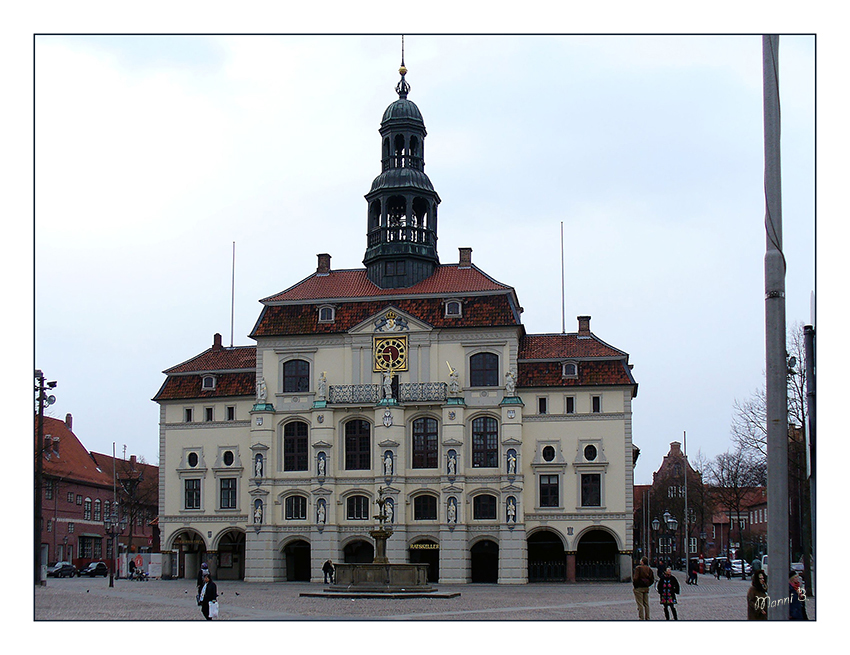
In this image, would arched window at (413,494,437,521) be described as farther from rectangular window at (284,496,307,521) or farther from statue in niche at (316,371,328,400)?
statue in niche at (316,371,328,400)

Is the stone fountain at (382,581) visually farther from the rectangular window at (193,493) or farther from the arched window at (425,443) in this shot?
the rectangular window at (193,493)

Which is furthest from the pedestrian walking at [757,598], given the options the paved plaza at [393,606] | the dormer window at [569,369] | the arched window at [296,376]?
the arched window at [296,376]

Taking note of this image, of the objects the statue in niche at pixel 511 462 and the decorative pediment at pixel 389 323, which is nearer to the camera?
the statue in niche at pixel 511 462

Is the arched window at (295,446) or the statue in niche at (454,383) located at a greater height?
the statue in niche at (454,383)

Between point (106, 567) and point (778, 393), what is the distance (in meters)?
76.0

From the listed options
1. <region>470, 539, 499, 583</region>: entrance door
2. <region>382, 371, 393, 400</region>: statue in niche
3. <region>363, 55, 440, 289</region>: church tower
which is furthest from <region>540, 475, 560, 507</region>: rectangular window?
<region>363, 55, 440, 289</region>: church tower

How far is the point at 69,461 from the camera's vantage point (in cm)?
8662

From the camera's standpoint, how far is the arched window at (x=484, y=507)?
60.1 m

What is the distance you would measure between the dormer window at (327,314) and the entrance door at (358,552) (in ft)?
43.4

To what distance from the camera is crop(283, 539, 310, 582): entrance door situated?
62562mm

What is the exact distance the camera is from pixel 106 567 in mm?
81062

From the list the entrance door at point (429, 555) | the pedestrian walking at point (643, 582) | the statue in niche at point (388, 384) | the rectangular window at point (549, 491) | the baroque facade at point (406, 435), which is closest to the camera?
the pedestrian walking at point (643, 582)

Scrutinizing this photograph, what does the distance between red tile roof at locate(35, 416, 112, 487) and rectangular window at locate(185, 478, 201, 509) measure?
16.9 m

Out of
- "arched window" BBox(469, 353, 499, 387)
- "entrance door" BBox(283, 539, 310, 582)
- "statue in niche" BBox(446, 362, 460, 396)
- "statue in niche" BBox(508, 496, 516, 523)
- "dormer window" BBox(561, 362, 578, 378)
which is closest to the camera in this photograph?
"statue in niche" BBox(508, 496, 516, 523)
